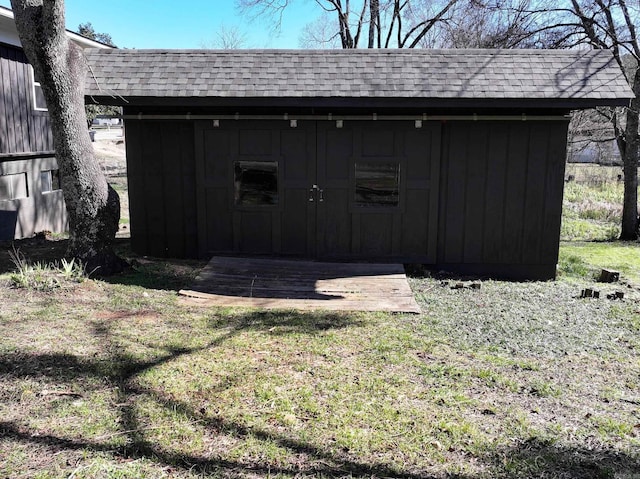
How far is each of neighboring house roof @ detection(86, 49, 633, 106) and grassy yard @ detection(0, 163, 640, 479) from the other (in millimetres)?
2817

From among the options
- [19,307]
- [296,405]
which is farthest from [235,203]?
[296,405]

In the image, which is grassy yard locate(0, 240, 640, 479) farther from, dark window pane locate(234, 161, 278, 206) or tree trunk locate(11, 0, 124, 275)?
dark window pane locate(234, 161, 278, 206)

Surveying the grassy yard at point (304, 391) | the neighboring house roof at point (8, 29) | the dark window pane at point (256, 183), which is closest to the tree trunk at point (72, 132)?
the grassy yard at point (304, 391)

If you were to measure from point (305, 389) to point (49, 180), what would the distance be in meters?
9.97

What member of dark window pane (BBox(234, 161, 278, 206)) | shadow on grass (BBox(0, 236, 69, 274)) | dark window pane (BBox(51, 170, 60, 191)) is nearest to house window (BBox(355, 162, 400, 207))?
dark window pane (BBox(234, 161, 278, 206))

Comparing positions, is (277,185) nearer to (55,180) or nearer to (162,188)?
(162,188)

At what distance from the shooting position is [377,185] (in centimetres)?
771

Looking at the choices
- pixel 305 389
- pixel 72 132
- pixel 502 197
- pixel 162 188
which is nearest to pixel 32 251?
pixel 162 188

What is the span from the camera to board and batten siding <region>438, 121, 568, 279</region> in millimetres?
7566

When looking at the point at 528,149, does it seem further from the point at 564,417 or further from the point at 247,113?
the point at 564,417

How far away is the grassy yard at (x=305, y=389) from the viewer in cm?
280

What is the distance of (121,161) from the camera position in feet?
76.9

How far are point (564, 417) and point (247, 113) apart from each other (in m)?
5.69

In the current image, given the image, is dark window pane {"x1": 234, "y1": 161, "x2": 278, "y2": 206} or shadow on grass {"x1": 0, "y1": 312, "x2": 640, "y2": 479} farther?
dark window pane {"x1": 234, "y1": 161, "x2": 278, "y2": 206}
